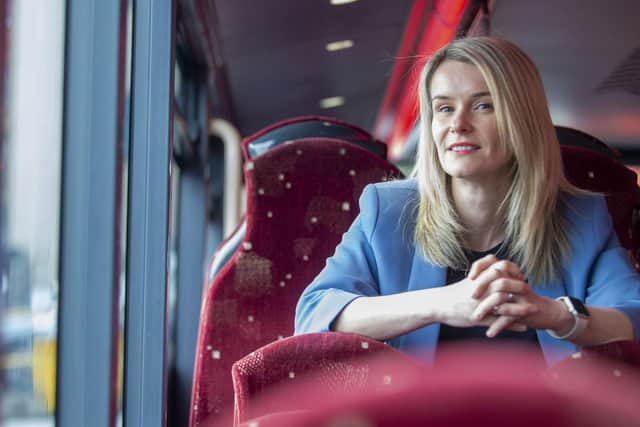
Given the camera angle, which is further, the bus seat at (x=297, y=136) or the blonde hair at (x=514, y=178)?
the bus seat at (x=297, y=136)

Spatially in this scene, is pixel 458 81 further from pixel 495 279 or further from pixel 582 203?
pixel 495 279

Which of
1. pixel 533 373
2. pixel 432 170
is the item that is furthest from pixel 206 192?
pixel 533 373

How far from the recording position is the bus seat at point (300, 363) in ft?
3.21

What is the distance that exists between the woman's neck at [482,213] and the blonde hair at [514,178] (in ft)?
0.05

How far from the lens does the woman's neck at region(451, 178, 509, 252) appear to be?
1508mm

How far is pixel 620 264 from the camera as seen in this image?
1.44 meters

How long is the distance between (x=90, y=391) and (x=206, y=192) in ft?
8.86

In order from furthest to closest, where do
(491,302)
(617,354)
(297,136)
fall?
1. (297,136)
2. (491,302)
3. (617,354)

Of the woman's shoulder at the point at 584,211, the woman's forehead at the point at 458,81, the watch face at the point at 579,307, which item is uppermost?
the woman's forehead at the point at 458,81

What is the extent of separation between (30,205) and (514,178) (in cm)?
88

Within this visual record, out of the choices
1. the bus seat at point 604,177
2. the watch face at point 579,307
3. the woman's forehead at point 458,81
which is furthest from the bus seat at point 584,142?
the watch face at point 579,307

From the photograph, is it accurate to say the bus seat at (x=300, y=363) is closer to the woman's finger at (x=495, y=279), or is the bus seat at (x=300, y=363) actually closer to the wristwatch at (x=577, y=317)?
the woman's finger at (x=495, y=279)

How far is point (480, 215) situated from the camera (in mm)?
1513

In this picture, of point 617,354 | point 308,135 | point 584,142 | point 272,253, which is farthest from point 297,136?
point 617,354
